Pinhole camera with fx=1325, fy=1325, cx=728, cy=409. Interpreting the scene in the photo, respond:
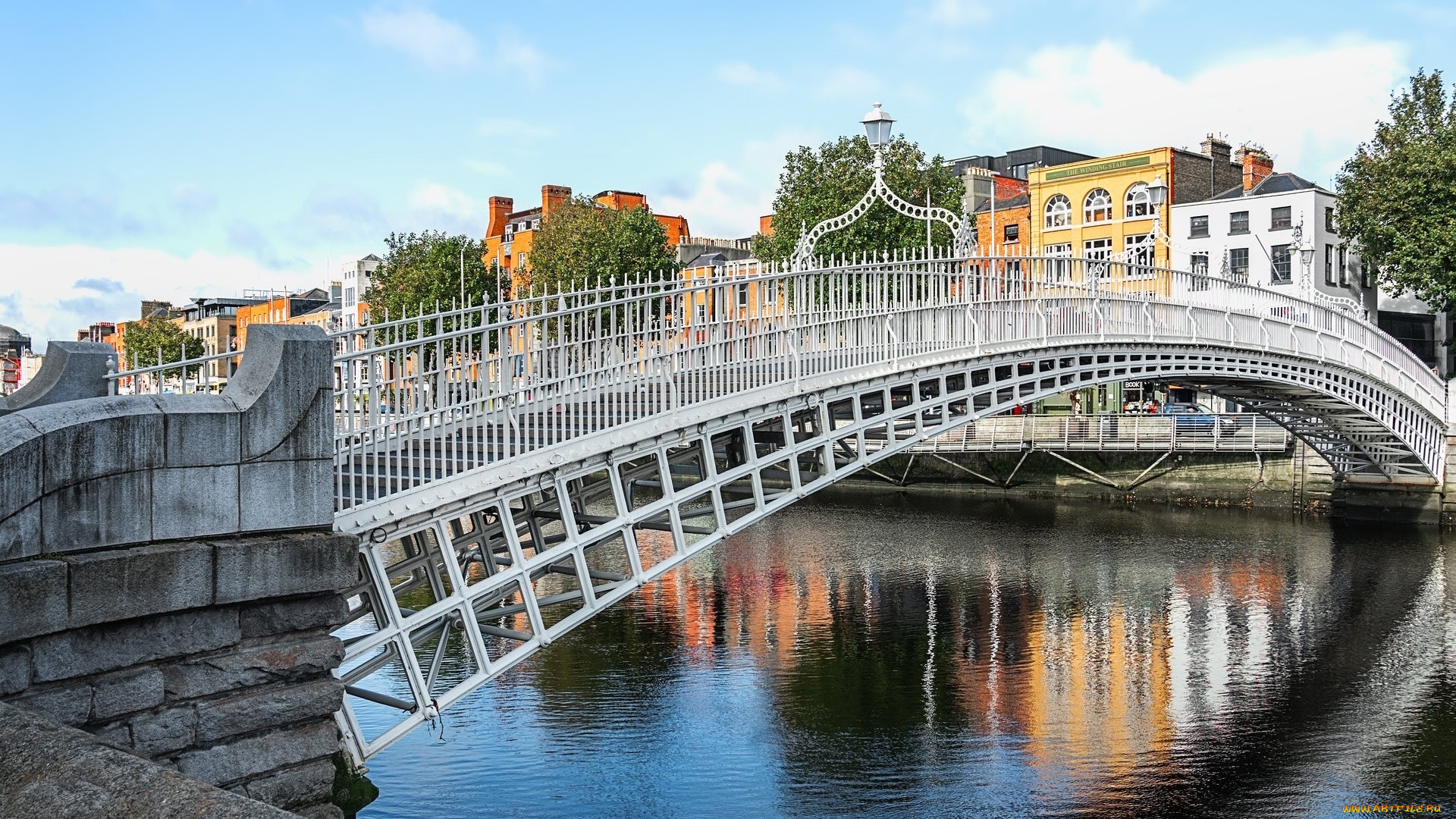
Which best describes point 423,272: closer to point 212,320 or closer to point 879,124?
point 879,124

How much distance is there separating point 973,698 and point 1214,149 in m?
45.6

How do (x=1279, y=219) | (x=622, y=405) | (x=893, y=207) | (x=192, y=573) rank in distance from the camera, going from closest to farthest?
1. (x=192, y=573)
2. (x=622, y=405)
3. (x=893, y=207)
4. (x=1279, y=219)

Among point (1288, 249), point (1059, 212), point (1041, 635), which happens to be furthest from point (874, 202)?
point (1059, 212)

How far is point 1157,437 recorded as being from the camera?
4072cm

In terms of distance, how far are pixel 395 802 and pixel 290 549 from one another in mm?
5282

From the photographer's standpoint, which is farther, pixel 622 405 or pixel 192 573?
pixel 622 405

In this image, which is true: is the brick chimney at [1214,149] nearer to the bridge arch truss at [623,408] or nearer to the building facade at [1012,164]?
the building facade at [1012,164]

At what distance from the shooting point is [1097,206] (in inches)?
2153

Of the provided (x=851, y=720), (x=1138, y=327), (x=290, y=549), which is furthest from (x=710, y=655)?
(x=290, y=549)

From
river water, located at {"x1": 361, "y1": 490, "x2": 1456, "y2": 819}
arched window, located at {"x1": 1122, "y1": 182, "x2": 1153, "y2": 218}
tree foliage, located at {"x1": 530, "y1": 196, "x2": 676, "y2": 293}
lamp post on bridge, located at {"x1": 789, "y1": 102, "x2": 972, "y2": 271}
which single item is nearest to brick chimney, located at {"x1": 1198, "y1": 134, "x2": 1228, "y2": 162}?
arched window, located at {"x1": 1122, "y1": 182, "x2": 1153, "y2": 218}

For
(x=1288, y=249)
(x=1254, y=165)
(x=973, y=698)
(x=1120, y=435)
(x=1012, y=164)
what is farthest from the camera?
(x=1012, y=164)

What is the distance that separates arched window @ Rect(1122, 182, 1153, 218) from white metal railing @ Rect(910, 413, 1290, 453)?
1320 cm

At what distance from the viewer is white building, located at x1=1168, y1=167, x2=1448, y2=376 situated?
49094 mm

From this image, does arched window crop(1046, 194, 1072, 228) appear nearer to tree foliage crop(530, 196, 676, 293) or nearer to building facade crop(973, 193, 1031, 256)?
building facade crop(973, 193, 1031, 256)
